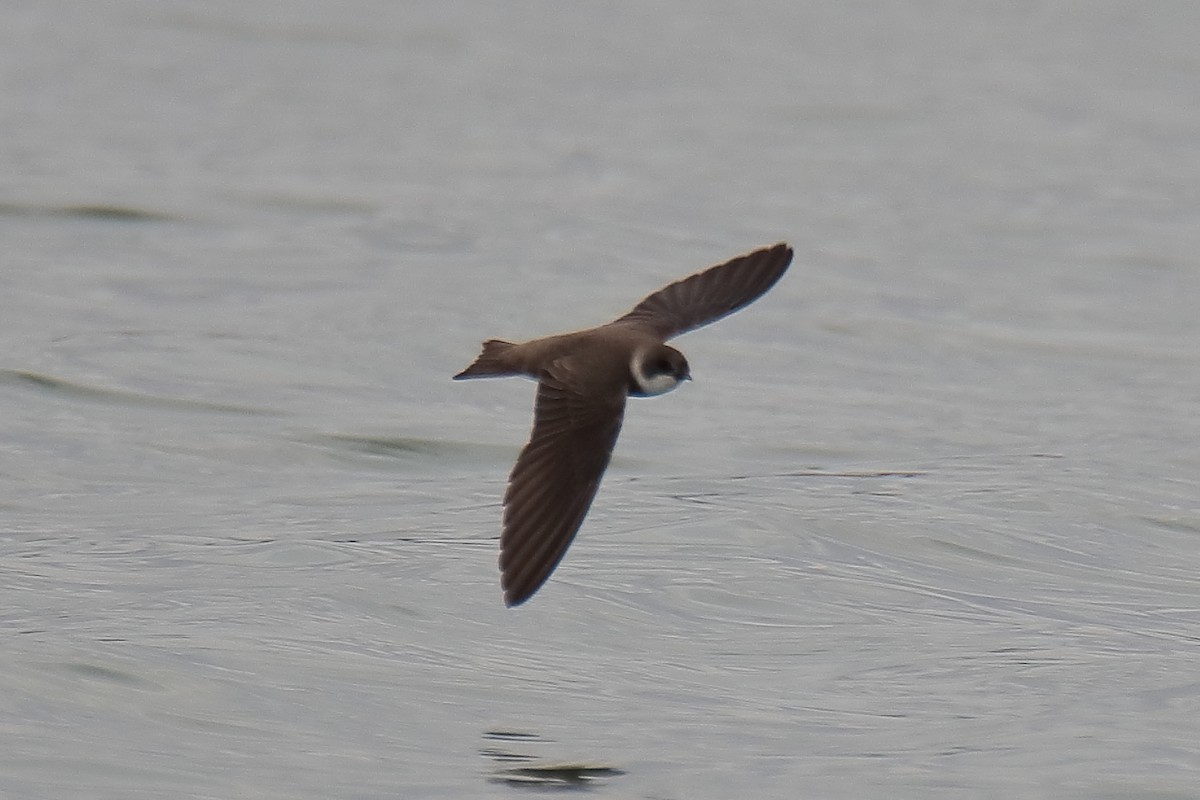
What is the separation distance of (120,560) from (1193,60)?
14217 millimetres

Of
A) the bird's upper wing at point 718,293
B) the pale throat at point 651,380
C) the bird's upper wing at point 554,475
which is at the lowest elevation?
the bird's upper wing at point 554,475

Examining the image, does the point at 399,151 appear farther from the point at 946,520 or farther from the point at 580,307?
the point at 946,520

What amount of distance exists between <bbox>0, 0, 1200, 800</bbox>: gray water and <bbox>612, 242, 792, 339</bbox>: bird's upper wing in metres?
0.81

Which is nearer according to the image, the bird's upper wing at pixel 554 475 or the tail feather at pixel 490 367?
the bird's upper wing at pixel 554 475

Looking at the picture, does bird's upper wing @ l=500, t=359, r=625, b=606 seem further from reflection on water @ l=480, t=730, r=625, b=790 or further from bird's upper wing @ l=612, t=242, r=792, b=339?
bird's upper wing @ l=612, t=242, r=792, b=339

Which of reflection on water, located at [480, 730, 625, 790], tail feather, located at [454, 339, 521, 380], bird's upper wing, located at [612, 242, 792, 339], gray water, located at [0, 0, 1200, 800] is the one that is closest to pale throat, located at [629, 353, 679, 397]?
tail feather, located at [454, 339, 521, 380]

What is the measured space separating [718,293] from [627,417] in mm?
3032

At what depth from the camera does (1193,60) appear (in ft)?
62.7

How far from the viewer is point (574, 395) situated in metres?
5.55

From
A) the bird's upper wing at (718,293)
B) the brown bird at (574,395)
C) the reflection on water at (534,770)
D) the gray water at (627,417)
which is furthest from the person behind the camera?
the bird's upper wing at (718,293)

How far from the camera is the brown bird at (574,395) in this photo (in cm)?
511

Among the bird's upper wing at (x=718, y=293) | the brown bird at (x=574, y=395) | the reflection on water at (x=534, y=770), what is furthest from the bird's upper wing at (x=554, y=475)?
the bird's upper wing at (x=718, y=293)

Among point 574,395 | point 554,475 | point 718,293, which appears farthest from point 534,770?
point 718,293

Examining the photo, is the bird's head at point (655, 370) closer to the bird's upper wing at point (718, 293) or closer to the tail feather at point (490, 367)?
the tail feather at point (490, 367)
